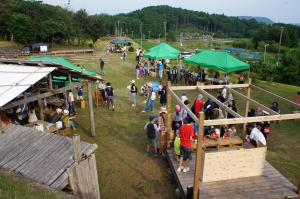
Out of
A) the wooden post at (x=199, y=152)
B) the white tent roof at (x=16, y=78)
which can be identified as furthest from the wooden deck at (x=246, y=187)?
the white tent roof at (x=16, y=78)

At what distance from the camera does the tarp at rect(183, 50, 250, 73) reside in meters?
14.2

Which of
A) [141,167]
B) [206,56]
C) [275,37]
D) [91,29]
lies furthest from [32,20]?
[275,37]

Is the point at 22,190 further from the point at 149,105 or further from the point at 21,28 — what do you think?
the point at 21,28

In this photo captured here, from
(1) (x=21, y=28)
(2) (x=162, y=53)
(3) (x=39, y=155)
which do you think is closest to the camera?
(3) (x=39, y=155)

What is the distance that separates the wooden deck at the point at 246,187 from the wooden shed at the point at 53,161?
2.46 meters

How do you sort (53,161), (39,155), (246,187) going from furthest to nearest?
(246,187), (39,155), (53,161)

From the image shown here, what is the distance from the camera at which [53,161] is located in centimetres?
532

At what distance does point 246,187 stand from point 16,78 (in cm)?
716

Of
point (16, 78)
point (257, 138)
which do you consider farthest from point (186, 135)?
point (16, 78)

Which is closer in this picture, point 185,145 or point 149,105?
point 185,145

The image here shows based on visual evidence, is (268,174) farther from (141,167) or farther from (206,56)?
(206,56)

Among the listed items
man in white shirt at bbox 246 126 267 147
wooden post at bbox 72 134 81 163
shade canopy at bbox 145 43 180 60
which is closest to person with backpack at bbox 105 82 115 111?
shade canopy at bbox 145 43 180 60

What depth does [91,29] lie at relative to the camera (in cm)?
4056

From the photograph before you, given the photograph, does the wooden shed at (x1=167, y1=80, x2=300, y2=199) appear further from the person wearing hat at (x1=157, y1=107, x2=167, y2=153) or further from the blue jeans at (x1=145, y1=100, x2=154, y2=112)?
the blue jeans at (x1=145, y1=100, x2=154, y2=112)
